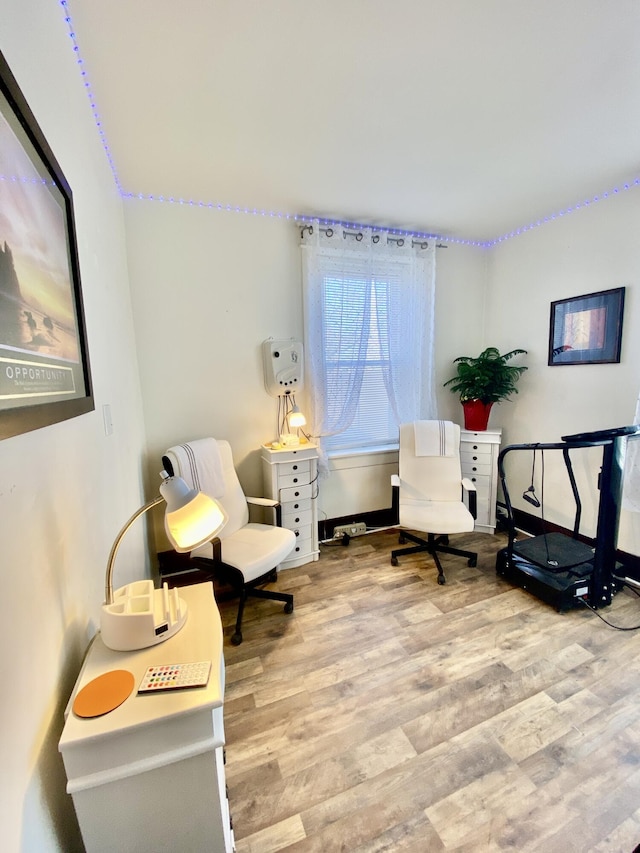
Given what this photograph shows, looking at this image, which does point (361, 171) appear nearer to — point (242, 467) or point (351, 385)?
point (351, 385)

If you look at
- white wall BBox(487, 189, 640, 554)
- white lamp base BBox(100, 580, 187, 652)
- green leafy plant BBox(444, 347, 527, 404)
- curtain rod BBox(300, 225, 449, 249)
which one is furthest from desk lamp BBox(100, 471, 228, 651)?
white wall BBox(487, 189, 640, 554)

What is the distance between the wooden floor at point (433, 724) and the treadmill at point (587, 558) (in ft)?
0.35

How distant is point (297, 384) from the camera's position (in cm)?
270

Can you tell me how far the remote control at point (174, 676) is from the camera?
738 mm

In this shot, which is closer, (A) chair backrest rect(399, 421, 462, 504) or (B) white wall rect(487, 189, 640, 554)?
(B) white wall rect(487, 189, 640, 554)

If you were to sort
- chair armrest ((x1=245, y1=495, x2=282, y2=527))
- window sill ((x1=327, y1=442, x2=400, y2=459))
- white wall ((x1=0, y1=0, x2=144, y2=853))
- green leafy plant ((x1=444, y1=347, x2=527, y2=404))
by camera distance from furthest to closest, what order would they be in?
1. window sill ((x1=327, y1=442, x2=400, y2=459))
2. green leafy plant ((x1=444, y1=347, x2=527, y2=404))
3. chair armrest ((x1=245, y1=495, x2=282, y2=527))
4. white wall ((x1=0, y1=0, x2=144, y2=853))

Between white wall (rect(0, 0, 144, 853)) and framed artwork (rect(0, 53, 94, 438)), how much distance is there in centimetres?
8

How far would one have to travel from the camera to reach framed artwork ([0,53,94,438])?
0.59 metres

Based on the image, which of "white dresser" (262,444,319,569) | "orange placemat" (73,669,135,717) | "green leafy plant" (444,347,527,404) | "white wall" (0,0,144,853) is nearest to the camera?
"white wall" (0,0,144,853)

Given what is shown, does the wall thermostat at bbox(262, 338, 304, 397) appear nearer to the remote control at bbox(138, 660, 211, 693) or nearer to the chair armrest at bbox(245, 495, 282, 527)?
the chair armrest at bbox(245, 495, 282, 527)

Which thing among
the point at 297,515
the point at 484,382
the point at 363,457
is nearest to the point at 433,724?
the point at 297,515

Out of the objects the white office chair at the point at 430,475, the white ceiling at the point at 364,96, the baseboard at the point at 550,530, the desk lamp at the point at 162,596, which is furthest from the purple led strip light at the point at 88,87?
the baseboard at the point at 550,530

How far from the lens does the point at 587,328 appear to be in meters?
2.55

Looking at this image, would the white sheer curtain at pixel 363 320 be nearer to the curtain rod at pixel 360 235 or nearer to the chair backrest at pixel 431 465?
the curtain rod at pixel 360 235
